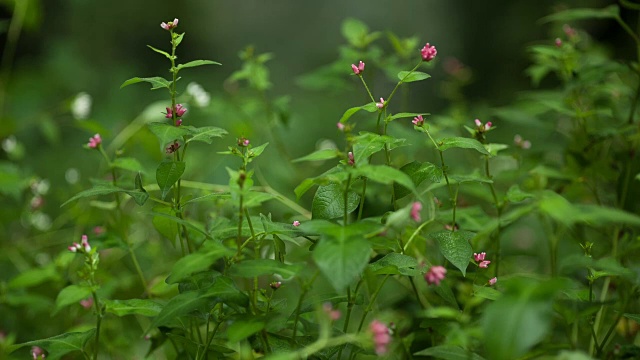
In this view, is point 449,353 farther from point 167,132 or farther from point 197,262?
point 167,132

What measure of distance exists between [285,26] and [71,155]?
3.96ft

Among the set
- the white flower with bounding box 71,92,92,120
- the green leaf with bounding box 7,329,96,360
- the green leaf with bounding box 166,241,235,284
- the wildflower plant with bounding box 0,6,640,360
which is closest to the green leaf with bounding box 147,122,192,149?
the wildflower plant with bounding box 0,6,640,360

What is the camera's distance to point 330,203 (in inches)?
29.3

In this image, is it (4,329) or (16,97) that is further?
(16,97)

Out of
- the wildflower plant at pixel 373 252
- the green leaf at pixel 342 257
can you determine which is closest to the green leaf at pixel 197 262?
the wildflower plant at pixel 373 252

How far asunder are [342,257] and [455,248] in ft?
0.73

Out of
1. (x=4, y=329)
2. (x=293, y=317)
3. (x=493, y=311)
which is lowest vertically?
→ (x=4, y=329)

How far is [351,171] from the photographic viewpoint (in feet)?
2.09

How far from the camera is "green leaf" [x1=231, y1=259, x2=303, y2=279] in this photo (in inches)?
25.0

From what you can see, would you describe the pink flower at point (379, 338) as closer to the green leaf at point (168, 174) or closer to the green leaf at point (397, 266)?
the green leaf at point (397, 266)

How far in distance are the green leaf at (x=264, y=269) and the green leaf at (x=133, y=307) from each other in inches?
6.9

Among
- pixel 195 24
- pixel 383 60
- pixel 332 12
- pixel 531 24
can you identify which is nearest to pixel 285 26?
pixel 332 12

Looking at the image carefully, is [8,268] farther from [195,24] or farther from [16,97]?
[195,24]

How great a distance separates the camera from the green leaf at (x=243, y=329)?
614mm
